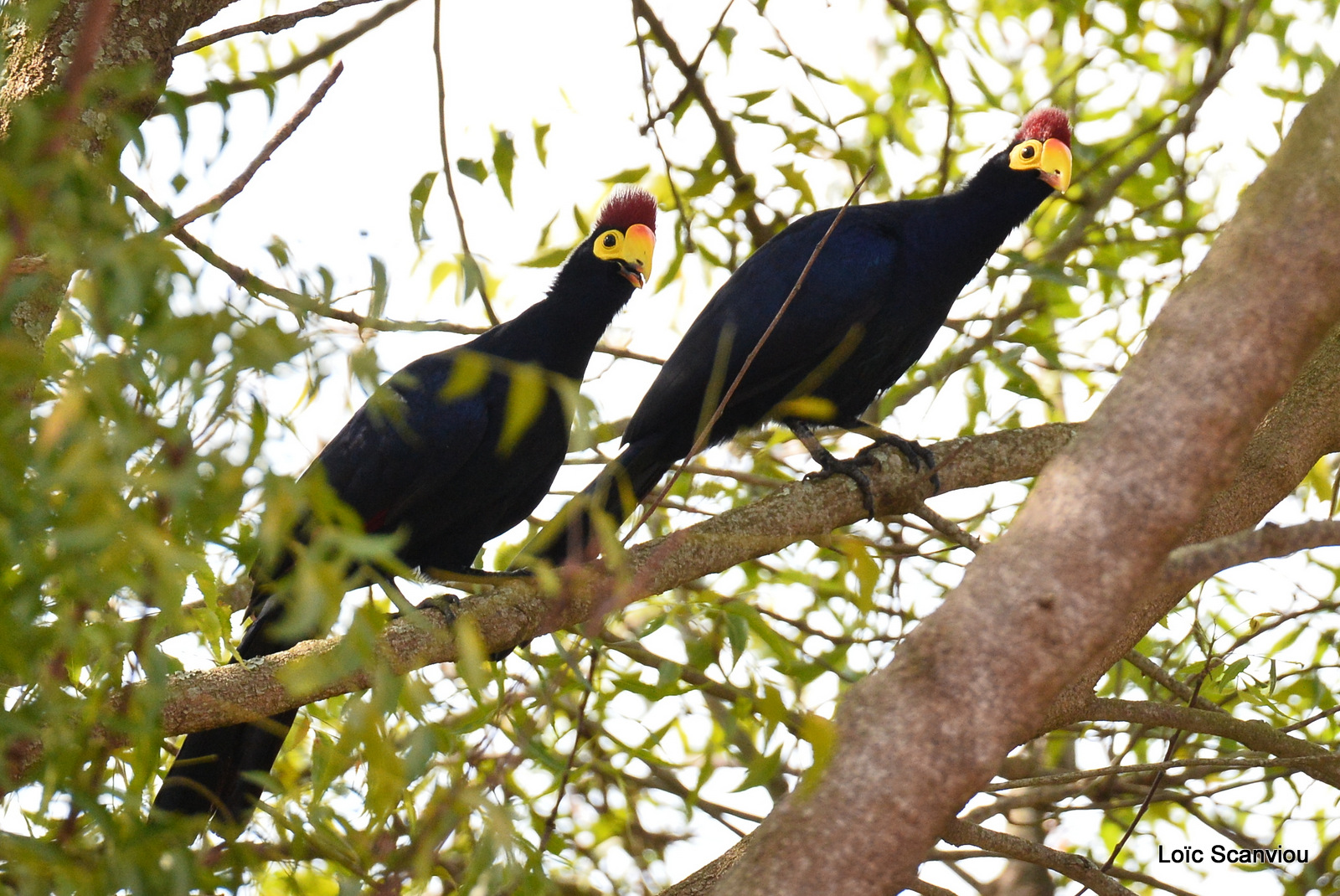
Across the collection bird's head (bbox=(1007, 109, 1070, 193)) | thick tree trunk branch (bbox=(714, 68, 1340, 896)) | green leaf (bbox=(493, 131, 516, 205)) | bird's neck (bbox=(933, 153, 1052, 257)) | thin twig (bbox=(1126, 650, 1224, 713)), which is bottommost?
thick tree trunk branch (bbox=(714, 68, 1340, 896))

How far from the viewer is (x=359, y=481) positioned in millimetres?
2443

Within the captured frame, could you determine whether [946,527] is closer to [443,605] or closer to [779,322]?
[779,322]

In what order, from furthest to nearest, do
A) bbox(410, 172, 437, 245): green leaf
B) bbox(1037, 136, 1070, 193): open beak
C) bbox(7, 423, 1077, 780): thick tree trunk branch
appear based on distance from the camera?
1. bbox(1037, 136, 1070, 193): open beak
2. bbox(7, 423, 1077, 780): thick tree trunk branch
3. bbox(410, 172, 437, 245): green leaf

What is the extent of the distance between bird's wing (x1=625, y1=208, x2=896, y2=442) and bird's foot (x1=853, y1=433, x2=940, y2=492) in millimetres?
222

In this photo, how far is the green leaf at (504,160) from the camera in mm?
2148

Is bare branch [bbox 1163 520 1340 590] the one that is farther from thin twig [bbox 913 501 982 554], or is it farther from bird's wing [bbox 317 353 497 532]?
bird's wing [bbox 317 353 497 532]

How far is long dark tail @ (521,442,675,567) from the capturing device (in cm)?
227

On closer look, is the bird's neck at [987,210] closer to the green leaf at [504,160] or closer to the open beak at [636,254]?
the open beak at [636,254]

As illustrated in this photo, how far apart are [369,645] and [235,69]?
89.2 inches

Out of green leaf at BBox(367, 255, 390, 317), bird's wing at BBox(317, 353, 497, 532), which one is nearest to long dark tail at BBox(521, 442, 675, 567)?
bird's wing at BBox(317, 353, 497, 532)

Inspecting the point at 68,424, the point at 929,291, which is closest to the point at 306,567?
the point at 68,424

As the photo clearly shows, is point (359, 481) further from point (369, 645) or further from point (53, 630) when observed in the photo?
point (369, 645)

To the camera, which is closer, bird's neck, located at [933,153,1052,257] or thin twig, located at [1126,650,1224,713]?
thin twig, located at [1126,650,1224,713]

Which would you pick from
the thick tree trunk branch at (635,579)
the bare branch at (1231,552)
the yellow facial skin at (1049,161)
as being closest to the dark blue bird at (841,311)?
the yellow facial skin at (1049,161)
